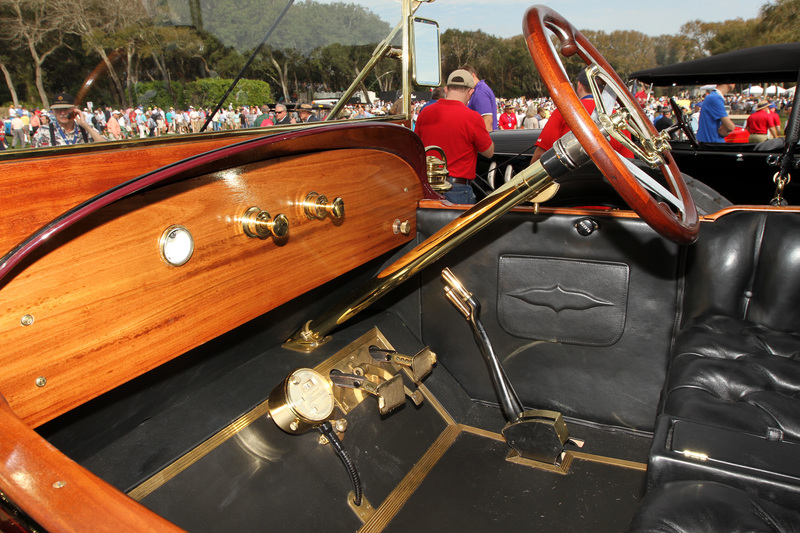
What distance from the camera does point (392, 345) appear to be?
2.10m

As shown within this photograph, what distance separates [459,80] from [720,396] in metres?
3.05

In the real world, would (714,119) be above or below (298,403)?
above

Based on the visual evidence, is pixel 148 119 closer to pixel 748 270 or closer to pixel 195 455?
pixel 195 455

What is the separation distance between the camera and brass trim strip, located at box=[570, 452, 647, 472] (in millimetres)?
1791

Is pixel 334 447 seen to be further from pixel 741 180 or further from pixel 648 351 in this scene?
pixel 741 180

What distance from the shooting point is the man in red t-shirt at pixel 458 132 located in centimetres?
372

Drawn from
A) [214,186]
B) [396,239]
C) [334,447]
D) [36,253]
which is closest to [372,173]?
[396,239]

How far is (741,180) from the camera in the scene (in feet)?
14.8

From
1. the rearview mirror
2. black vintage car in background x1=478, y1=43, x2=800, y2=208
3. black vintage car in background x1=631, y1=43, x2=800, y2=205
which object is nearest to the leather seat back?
the rearview mirror

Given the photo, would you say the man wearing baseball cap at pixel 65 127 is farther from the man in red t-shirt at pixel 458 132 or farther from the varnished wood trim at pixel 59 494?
the man in red t-shirt at pixel 458 132

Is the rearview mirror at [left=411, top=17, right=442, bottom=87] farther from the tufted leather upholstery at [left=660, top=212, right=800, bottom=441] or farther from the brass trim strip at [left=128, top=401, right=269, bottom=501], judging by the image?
the brass trim strip at [left=128, top=401, right=269, bottom=501]

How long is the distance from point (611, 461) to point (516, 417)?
0.34m

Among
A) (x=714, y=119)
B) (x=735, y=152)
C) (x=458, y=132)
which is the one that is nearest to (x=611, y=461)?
(x=458, y=132)

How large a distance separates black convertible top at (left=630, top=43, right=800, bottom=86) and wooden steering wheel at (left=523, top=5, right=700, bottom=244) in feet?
13.4
